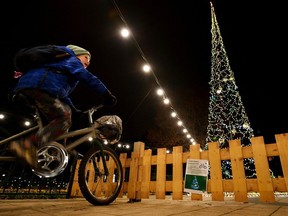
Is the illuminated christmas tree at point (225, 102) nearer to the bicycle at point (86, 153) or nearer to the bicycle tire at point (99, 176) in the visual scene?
the bicycle tire at point (99, 176)

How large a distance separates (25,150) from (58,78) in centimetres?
95

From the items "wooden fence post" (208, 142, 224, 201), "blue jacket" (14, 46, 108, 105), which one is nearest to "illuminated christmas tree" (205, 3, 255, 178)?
"wooden fence post" (208, 142, 224, 201)

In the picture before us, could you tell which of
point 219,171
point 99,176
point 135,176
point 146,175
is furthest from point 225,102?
point 99,176

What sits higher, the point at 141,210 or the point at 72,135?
the point at 72,135

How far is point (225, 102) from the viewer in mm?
14219

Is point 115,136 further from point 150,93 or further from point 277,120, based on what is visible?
point 277,120

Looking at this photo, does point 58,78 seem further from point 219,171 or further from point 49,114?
point 219,171

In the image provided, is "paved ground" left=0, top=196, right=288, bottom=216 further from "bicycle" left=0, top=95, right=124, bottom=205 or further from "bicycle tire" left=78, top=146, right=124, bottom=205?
"bicycle" left=0, top=95, right=124, bottom=205

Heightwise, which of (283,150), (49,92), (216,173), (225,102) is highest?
(225,102)

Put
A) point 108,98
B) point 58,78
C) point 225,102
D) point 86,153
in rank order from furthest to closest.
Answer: point 225,102 → point 86,153 → point 108,98 → point 58,78

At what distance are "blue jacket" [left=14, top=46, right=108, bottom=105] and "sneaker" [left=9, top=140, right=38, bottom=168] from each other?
2.13ft

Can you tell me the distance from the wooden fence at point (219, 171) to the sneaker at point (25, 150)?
233 centimetres

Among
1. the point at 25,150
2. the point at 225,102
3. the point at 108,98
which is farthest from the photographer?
the point at 225,102

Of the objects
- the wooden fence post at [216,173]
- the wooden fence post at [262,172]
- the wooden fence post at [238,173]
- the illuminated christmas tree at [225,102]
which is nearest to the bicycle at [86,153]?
the wooden fence post at [216,173]
